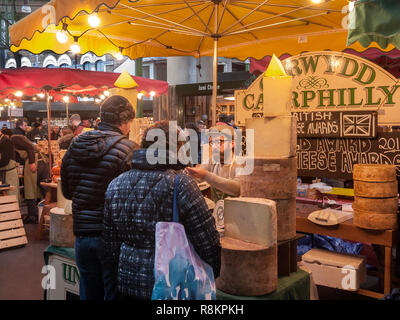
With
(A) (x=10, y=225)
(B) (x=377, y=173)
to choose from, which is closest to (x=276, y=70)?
(B) (x=377, y=173)

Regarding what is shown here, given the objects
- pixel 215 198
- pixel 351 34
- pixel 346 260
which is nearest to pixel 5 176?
pixel 215 198

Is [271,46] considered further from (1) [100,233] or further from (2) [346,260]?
(1) [100,233]

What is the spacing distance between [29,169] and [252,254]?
246 inches

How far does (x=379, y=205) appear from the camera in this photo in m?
3.17

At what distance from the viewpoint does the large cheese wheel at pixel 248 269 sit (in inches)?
84.7

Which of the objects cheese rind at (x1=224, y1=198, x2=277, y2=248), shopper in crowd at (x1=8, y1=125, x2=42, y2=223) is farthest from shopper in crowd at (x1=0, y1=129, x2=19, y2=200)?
cheese rind at (x1=224, y1=198, x2=277, y2=248)

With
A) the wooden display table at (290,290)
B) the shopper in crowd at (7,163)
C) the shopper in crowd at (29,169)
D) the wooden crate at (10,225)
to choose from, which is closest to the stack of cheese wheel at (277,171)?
the wooden display table at (290,290)

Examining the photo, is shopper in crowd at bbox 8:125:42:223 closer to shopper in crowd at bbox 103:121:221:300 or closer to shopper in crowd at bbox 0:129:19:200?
shopper in crowd at bbox 0:129:19:200

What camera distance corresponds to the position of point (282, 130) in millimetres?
2629

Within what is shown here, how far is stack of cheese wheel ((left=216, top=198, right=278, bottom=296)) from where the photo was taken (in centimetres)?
216

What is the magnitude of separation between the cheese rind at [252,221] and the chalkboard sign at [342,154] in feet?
6.40

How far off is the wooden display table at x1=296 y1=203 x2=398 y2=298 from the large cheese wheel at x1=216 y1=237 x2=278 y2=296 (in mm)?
1437

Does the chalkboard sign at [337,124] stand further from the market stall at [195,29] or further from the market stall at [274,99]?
the market stall at [195,29]

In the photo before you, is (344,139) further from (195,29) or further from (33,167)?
(33,167)
